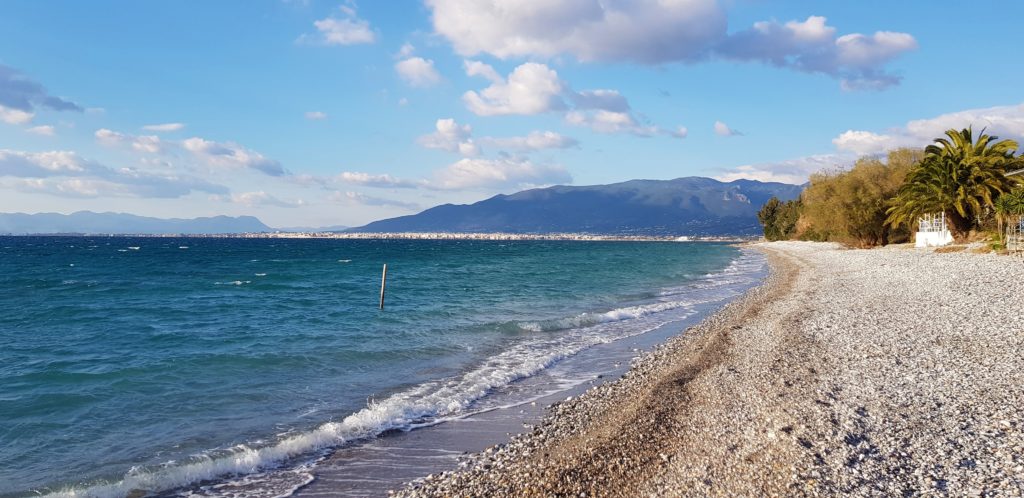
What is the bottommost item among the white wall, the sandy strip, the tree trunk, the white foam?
the white foam

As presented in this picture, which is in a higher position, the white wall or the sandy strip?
the white wall

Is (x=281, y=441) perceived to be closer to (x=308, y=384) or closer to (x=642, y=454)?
(x=308, y=384)

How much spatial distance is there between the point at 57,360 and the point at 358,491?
1361cm

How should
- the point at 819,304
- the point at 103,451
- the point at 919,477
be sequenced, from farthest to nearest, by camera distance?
1. the point at 819,304
2. the point at 103,451
3. the point at 919,477

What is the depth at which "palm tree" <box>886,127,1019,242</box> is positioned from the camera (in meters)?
45.2

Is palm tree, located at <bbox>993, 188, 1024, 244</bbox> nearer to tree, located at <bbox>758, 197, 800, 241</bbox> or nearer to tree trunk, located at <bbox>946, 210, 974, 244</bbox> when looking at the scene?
tree trunk, located at <bbox>946, 210, 974, 244</bbox>

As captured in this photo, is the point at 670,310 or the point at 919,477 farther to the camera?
the point at 670,310

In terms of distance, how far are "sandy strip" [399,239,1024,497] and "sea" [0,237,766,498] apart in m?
2.50

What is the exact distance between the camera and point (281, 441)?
10.4 meters

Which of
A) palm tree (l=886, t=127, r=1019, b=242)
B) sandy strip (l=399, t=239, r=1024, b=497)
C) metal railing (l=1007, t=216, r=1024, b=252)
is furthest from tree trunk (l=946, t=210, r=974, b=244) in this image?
sandy strip (l=399, t=239, r=1024, b=497)

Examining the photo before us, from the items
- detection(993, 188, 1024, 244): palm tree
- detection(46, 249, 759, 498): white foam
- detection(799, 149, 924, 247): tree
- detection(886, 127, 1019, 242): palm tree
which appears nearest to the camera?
detection(46, 249, 759, 498): white foam

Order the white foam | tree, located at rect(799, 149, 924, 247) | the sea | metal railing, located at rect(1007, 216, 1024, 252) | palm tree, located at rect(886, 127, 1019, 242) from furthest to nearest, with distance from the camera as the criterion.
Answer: tree, located at rect(799, 149, 924, 247) < palm tree, located at rect(886, 127, 1019, 242) < metal railing, located at rect(1007, 216, 1024, 252) < the sea < the white foam

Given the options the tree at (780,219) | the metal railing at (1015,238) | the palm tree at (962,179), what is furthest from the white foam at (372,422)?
the tree at (780,219)

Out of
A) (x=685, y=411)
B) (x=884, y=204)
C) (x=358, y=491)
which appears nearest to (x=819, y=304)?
(x=685, y=411)
